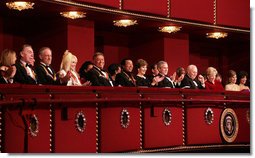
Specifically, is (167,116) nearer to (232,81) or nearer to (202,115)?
(202,115)

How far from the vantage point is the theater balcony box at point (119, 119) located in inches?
255

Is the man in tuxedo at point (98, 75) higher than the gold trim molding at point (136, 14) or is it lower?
lower

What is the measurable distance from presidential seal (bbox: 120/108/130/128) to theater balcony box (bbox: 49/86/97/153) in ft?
1.45

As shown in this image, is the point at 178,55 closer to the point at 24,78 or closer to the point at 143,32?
the point at 143,32

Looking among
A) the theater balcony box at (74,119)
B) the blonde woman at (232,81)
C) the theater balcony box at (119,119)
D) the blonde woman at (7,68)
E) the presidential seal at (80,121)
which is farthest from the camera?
the blonde woman at (232,81)

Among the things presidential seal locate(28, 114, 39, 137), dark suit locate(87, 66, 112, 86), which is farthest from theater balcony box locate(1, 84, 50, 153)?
dark suit locate(87, 66, 112, 86)

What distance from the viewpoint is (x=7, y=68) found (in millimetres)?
6051

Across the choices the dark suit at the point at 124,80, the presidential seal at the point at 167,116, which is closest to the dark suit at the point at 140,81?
the dark suit at the point at 124,80

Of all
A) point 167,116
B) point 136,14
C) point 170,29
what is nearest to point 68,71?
point 167,116

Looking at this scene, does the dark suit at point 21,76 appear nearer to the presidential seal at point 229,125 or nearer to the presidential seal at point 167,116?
the presidential seal at point 167,116

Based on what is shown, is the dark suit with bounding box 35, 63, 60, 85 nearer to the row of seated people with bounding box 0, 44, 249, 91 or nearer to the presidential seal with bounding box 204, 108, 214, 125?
the row of seated people with bounding box 0, 44, 249, 91

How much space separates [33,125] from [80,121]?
644 mm

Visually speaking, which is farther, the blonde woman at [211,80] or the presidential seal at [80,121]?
the blonde woman at [211,80]

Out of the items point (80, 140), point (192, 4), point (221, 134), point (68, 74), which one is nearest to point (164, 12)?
point (192, 4)
